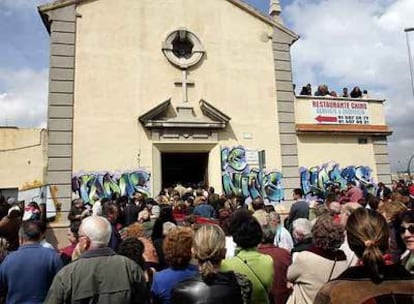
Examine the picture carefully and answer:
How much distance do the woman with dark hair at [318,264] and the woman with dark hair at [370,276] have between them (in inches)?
54.6

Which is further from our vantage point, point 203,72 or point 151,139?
point 203,72

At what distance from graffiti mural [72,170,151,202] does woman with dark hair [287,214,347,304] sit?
9.96 meters

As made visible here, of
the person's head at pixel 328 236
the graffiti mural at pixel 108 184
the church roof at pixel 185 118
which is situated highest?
the church roof at pixel 185 118

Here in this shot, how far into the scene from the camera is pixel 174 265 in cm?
342

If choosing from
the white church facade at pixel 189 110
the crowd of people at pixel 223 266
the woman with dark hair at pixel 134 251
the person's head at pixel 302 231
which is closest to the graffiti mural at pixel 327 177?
the white church facade at pixel 189 110

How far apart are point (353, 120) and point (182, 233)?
14.0 meters

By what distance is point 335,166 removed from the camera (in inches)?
607

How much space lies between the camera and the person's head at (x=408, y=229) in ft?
12.7

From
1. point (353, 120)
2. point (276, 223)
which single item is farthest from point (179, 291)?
point (353, 120)

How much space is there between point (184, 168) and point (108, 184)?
3.91m

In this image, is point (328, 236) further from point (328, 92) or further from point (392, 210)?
point (328, 92)

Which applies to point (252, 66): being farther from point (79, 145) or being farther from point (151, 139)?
point (79, 145)

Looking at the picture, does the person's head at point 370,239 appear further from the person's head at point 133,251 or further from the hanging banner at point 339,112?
the hanging banner at point 339,112

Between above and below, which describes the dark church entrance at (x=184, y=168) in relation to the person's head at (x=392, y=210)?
above
